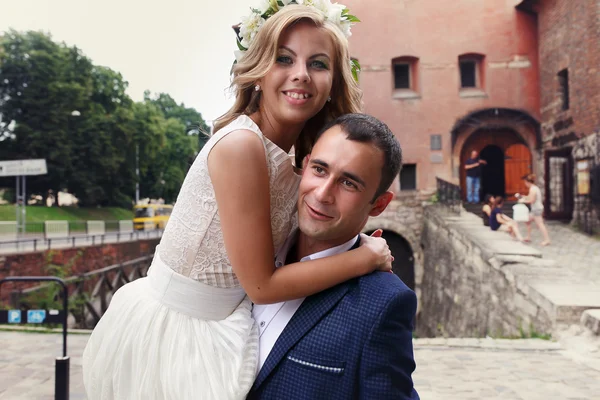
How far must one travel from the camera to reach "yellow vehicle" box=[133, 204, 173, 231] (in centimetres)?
1981

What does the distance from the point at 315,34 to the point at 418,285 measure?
945 cm

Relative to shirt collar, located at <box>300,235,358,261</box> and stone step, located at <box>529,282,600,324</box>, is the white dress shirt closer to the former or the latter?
shirt collar, located at <box>300,235,358,261</box>

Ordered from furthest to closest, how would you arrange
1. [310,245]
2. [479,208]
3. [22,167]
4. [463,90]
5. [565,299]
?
[22,167] → [463,90] → [479,208] → [565,299] → [310,245]

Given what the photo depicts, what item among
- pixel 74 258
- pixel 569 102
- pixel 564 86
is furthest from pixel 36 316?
pixel 74 258

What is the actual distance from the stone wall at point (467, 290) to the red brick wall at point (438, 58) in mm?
1287

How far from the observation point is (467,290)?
8.03 meters

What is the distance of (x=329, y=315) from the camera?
1.07 m

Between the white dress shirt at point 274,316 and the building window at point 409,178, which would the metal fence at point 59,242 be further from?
the white dress shirt at point 274,316

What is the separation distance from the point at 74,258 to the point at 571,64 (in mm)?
10845

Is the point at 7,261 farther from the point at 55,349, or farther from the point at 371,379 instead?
the point at 371,379

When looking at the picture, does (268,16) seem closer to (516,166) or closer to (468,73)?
(516,166)

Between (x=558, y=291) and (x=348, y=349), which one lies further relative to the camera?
(x=558, y=291)

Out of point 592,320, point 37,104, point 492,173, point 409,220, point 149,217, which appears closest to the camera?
point 592,320

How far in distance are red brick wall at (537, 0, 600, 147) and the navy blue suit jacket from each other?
7644mm
